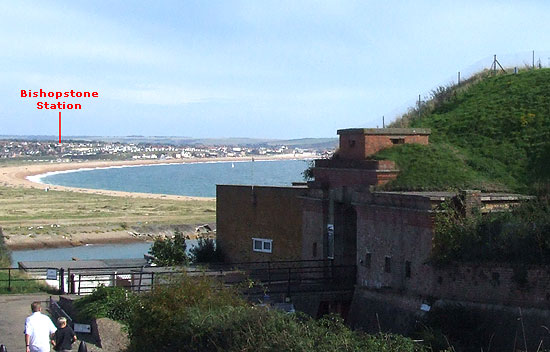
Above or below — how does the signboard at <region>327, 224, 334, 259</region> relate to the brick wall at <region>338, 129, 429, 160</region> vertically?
below

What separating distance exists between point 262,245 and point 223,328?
60.9 ft

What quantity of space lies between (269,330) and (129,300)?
8.28 meters

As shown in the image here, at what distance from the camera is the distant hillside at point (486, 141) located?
24.8 meters

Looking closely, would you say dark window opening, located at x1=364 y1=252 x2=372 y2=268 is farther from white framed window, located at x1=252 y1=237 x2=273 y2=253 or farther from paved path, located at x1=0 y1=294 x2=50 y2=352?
paved path, located at x1=0 y1=294 x2=50 y2=352

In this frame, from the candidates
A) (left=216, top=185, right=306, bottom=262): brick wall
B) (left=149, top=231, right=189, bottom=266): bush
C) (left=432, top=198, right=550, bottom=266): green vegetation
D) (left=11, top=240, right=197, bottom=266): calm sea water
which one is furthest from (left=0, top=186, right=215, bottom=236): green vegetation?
(left=432, top=198, right=550, bottom=266): green vegetation

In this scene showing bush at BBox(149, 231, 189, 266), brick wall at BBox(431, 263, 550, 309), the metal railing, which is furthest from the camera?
bush at BBox(149, 231, 189, 266)

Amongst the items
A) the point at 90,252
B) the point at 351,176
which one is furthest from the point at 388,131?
the point at 90,252

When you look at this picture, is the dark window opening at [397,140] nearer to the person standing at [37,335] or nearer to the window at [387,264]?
the window at [387,264]

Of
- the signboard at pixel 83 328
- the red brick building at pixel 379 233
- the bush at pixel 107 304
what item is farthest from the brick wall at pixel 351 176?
the signboard at pixel 83 328

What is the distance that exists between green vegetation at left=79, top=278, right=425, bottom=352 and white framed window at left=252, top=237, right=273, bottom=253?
14.9 meters

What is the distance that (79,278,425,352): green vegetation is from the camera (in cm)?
1381

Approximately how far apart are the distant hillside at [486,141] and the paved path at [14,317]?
10665 millimetres

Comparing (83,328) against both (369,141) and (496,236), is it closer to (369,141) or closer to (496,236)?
(496,236)

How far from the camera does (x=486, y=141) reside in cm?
2745
